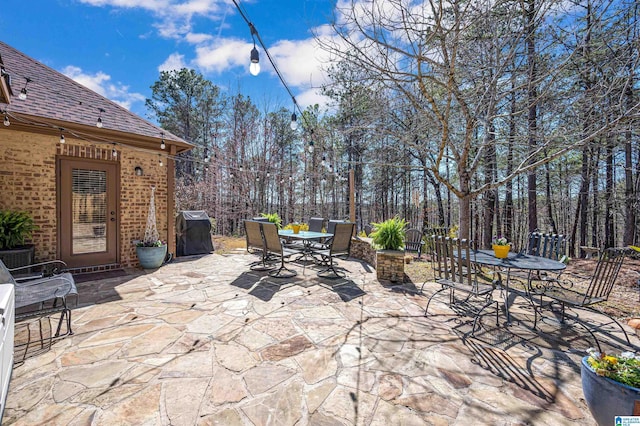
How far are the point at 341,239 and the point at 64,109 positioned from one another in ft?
18.9

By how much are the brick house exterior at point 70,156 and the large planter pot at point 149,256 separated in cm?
38

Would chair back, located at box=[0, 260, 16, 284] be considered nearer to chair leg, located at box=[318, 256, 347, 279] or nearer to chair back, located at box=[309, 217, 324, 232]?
chair leg, located at box=[318, 256, 347, 279]

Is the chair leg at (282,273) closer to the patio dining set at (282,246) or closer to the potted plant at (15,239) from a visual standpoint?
the patio dining set at (282,246)

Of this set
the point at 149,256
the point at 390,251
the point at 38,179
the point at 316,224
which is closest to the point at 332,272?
the point at 390,251

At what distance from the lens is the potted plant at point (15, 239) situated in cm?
413

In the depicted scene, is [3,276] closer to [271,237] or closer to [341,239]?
[271,237]

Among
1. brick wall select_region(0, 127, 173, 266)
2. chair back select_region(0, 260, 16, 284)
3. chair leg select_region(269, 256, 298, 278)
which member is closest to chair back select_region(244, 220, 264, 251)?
chair leg select_region(269, 256, 298, 278)

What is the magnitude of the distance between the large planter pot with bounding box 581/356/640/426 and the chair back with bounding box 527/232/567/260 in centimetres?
300

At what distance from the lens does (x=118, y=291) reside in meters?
4.21

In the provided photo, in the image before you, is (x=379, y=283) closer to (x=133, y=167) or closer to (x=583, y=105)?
(x=583, y=105)

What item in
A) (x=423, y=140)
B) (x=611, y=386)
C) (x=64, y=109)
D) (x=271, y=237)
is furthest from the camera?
(x=423, y=140)

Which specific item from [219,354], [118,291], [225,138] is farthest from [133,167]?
[225,138]

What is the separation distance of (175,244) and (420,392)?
6.54 m

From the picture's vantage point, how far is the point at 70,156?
5141 millimetres
